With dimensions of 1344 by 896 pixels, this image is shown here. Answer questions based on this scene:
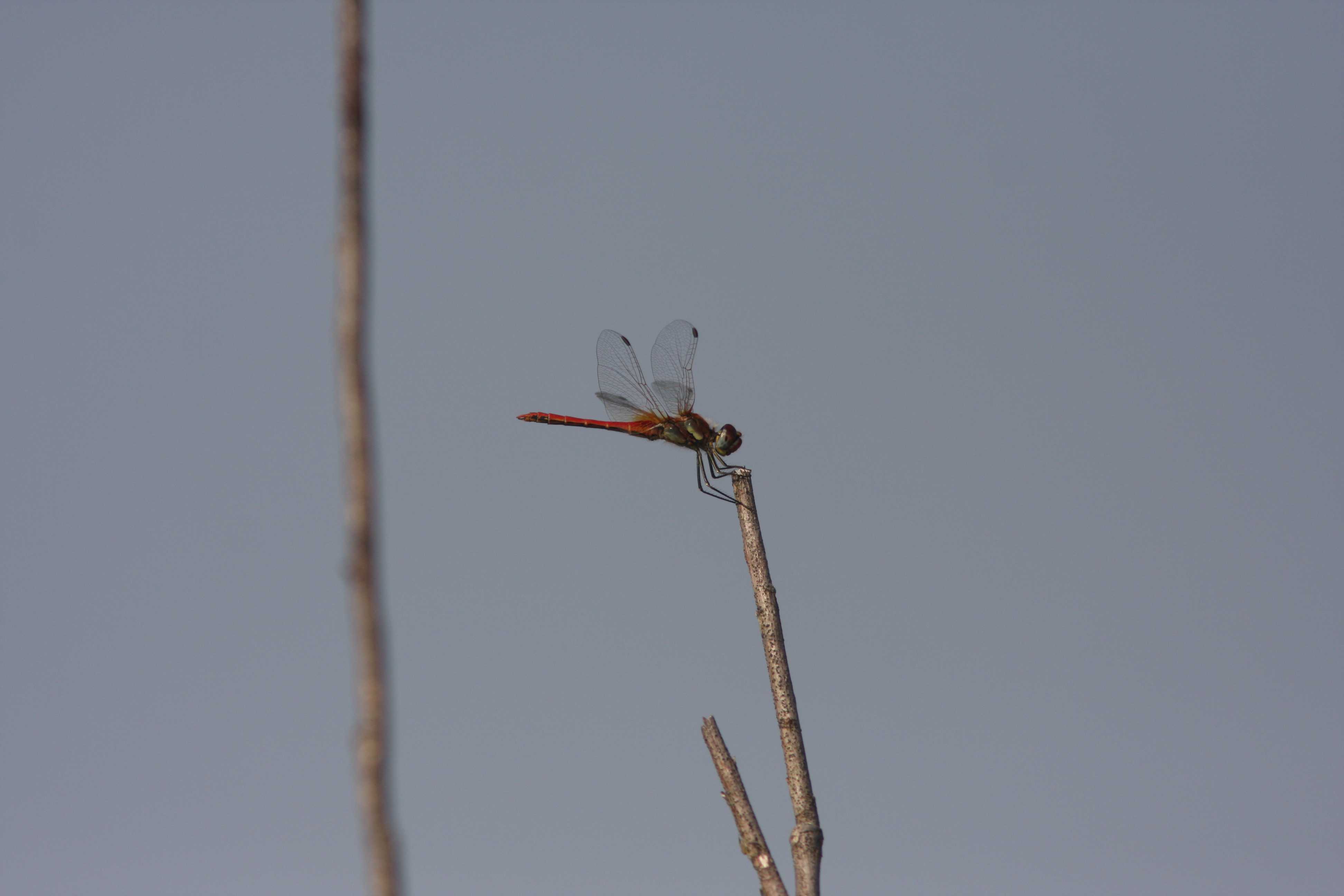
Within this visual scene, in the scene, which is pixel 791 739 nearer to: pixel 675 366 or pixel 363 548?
pixel 363 548

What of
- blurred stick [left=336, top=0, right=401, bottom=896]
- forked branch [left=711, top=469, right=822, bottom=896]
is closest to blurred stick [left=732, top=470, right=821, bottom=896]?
forked branch [left=711, top=469, right=822, bottom=896]

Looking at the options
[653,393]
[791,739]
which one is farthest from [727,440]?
[791,739]

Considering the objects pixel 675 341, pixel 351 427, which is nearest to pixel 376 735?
pixel 351 427

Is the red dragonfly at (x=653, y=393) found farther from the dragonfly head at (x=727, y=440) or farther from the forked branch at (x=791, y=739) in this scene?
the forked branch at (x=791, y=739)

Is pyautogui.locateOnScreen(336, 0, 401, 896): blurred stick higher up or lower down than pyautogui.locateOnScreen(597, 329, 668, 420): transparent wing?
lower down

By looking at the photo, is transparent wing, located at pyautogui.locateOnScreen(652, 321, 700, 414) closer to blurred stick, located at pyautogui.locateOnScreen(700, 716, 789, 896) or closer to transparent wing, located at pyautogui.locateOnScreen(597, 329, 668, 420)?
transparent wing, located at pyautogui.locateOnScreen(597, 329, 668, 420)

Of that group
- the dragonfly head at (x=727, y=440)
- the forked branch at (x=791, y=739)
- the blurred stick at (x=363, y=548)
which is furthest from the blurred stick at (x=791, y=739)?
the dragonfly head at (x=727, y=440)
